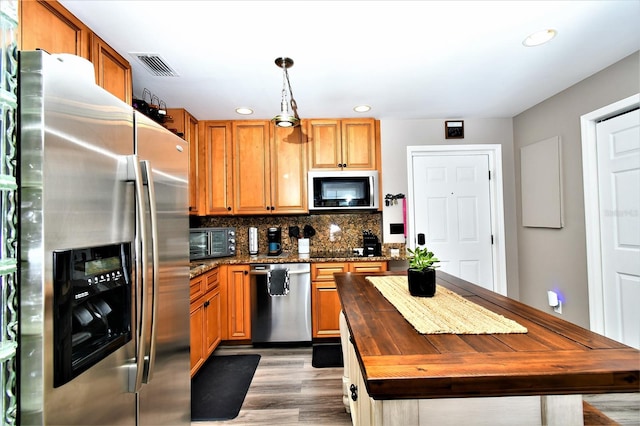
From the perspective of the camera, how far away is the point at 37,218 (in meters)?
0.74

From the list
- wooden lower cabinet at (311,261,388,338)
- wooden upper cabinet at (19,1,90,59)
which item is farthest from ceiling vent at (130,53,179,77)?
wooden lower cabinet at (311,261,388,338)

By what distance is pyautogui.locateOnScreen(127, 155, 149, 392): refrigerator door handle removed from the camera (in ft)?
3.44

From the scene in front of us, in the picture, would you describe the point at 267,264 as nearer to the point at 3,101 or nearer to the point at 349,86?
the point at 349,86

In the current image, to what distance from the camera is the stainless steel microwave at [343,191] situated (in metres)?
3.19

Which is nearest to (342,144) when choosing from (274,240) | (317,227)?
(317,227)

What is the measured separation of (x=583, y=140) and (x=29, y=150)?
3.44 meters

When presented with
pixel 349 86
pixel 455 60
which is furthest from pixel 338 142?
pixel 455 60

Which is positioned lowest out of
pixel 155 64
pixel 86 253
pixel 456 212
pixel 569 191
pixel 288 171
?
pixel 86 253

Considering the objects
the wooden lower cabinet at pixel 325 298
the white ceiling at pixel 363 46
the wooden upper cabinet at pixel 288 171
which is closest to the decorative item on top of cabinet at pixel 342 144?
the wooden upper cabinet at pixel 288 171

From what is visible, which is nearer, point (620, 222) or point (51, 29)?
point (51, 29)

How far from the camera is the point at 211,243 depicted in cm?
307

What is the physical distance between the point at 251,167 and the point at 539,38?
2.67 metres

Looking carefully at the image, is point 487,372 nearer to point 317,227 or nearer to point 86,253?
point 86,253

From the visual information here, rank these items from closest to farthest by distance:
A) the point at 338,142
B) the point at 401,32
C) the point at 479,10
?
1. the point at 479,10
2. the point at 401,32
3. the point at 338,142
